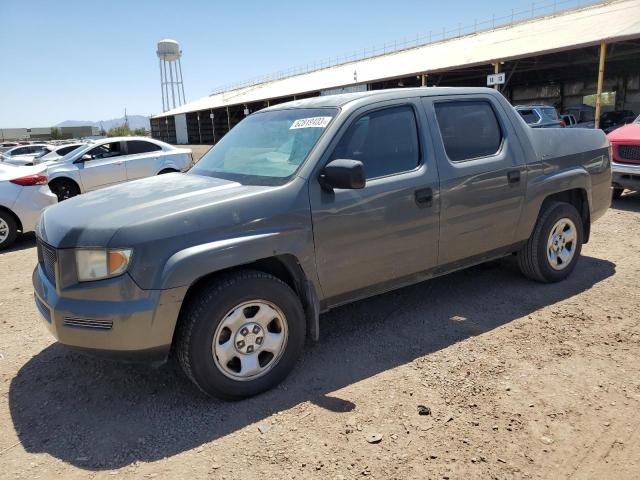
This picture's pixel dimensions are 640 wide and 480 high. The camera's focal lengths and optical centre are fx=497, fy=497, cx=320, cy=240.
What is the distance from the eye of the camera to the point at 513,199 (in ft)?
14.3

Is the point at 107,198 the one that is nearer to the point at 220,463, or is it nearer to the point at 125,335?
the point at 125,335

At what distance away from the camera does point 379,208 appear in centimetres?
352

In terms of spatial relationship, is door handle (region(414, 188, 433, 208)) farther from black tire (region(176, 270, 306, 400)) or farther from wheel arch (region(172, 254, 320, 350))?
black tire (region(176, 270, 306, 400))

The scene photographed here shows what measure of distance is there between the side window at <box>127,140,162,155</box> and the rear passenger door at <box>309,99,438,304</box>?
9.46 m

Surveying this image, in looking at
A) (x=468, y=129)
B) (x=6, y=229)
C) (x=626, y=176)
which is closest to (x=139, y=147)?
(x=6, y=229)

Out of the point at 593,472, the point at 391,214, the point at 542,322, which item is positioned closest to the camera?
the point at 593,472

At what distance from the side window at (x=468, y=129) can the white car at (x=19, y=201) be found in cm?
683

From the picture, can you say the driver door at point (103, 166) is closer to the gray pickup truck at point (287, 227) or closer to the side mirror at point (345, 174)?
the gray pickup truck at point (287, 227)

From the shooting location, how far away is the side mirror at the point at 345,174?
3101 millimetres

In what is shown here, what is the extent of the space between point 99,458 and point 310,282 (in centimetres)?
157

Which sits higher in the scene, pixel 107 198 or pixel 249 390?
pixel 107 198

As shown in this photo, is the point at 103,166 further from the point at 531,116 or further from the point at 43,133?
the point at 43,133

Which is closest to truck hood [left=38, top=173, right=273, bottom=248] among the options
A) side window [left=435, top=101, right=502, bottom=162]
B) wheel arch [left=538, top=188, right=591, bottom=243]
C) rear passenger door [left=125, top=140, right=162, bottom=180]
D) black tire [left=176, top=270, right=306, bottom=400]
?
black tire [left=176, top=270, right=306, bottom=400]

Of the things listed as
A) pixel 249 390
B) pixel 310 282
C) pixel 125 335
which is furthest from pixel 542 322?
pixel 125 335
